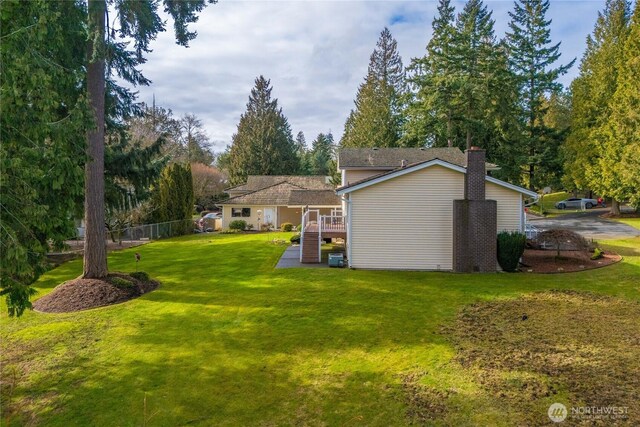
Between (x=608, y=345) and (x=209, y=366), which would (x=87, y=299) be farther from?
(x=608, y=345)

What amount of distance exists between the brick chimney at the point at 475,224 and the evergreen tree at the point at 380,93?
1206 inches

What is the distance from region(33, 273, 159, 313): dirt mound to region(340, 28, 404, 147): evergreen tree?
3644 centimetres

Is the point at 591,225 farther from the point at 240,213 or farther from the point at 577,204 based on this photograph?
the point at 240,213

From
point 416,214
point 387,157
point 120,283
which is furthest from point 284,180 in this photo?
point 120,283

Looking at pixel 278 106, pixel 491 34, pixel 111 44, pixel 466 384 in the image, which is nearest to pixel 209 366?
pixel 466 384

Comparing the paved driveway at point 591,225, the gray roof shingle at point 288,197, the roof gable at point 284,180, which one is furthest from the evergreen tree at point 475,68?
the roof gable at point 284,180

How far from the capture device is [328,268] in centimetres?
1636

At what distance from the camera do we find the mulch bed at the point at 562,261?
15562 mm

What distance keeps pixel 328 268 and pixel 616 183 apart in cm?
2823

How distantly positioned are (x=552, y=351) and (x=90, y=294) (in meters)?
13.3

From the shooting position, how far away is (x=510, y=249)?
50.7ft
